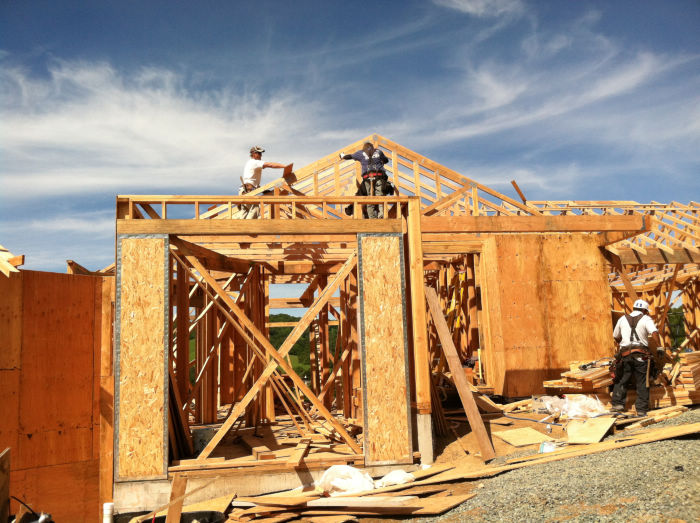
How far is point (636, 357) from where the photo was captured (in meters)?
10.5

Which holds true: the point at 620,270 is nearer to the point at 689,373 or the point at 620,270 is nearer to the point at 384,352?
the point at 689,373

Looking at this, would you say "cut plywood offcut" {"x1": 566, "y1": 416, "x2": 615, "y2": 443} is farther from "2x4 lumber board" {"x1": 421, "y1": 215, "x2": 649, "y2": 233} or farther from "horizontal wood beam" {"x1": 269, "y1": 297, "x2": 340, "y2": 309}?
"horizontal wood beam" {"x1": 269, "y1": 297, "x2": 340, "y2": 309}

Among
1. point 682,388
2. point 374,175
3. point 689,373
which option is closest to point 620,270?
point 689,373

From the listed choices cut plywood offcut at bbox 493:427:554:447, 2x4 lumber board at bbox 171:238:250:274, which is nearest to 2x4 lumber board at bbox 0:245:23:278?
2x4 lumber board at bbox 171:238:250:274

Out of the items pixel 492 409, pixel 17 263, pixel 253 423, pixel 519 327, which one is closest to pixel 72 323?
pixel 17 263

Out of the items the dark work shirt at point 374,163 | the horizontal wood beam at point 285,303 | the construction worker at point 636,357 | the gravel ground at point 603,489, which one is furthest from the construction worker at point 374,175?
the horizontal wood beam at point 285,303

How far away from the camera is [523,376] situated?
45.4 ft

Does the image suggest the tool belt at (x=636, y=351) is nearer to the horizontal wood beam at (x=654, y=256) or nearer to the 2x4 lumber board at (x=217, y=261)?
the horizontal wood beam at (x=654, y=256)

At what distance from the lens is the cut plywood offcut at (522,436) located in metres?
9.83

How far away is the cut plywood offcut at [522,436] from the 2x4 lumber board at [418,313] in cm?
174

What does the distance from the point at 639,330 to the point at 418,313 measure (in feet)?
13.9

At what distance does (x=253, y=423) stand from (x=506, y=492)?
6.82 meters

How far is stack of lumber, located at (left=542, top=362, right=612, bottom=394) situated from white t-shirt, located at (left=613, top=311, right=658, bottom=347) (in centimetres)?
102

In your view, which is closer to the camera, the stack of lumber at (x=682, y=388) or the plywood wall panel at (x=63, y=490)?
the plywood wall panel at (x=63, y=490)
